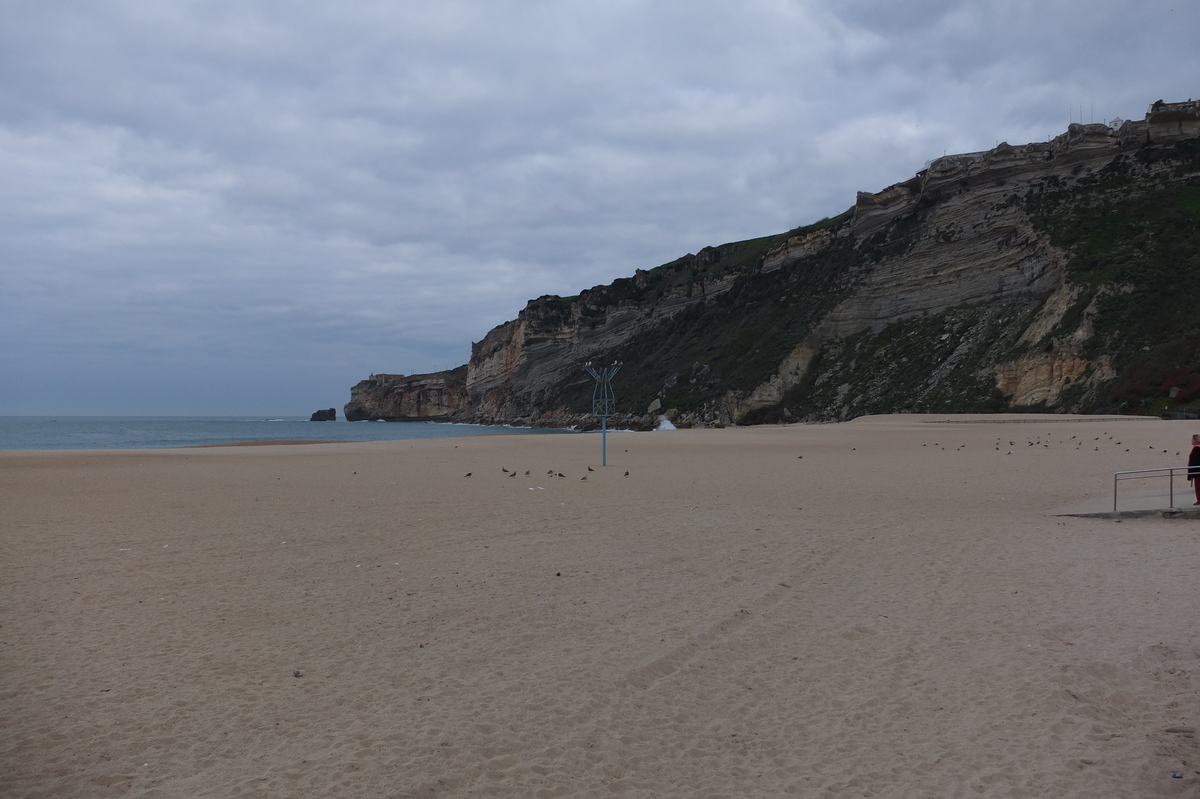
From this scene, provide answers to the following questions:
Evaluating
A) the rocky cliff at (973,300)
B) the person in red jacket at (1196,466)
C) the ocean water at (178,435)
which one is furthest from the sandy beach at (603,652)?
the ocean water at (178,435)

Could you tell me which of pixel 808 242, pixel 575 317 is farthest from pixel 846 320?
pixel 575 317

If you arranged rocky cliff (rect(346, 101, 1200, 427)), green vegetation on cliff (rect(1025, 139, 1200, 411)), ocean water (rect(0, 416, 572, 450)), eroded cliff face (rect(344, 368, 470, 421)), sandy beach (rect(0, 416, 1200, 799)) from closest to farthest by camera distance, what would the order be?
sandy beach (rect(0, 416, 1200, 799)) → green vegetation on cliff (rect(1025, 139, 1200, 411)) → rocky cliff (rect(346, 101, 1200, 427)) → ocean water (rect(0, 416, 572, 450)) → eroded cliff face (rect(344, 368, 470, 421))

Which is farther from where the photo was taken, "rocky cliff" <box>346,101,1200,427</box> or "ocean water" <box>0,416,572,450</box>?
"ocean water" <box>0,416,572,450</box>

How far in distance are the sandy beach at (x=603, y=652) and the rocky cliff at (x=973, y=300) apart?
29.6m

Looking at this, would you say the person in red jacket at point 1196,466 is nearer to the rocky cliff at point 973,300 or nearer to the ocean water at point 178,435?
the rocky cliff at point 973,300

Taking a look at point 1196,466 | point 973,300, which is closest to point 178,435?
point 973,300

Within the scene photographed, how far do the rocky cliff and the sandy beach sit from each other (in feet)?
97.1

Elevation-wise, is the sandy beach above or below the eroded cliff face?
below

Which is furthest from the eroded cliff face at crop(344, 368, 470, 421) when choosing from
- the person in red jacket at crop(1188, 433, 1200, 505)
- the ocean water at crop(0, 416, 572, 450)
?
the person in red jacket at crop(1188, 433, 1200, 505)

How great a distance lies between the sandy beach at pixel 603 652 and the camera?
3.58 metres

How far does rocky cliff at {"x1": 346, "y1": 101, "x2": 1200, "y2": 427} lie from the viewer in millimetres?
35438

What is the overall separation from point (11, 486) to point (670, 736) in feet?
54.8

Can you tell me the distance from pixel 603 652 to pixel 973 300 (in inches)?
1915

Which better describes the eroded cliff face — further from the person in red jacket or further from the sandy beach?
the person in red jacket
